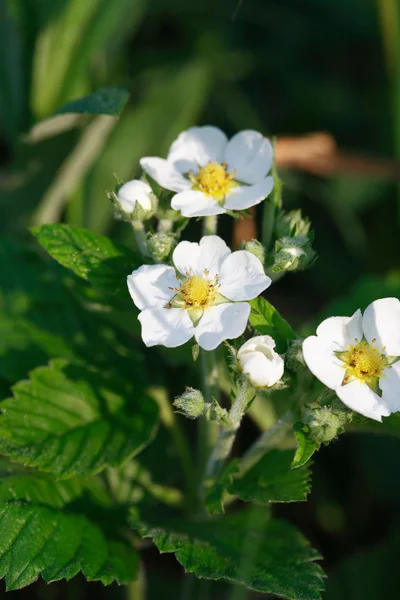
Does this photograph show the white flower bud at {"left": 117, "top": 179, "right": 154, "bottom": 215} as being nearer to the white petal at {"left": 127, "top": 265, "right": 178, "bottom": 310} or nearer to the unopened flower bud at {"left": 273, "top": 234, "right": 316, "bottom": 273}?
the white petal at {"left": 127, "top": 265, "right": 178, "bottom": 310}

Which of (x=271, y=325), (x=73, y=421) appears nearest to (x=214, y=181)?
(x=271, y=325)

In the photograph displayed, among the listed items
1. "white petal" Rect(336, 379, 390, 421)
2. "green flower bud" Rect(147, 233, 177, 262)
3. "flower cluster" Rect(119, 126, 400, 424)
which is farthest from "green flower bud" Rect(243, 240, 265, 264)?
"white petal" Rect(336, 379, 390, 421)

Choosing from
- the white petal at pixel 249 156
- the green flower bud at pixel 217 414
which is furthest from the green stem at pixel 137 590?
the white petal at pixel 249 156

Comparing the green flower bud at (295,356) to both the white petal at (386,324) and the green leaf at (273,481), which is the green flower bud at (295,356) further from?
the green leaf at (273,481)

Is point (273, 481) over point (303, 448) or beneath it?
beneath

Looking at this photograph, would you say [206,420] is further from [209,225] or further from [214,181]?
[214,181]
